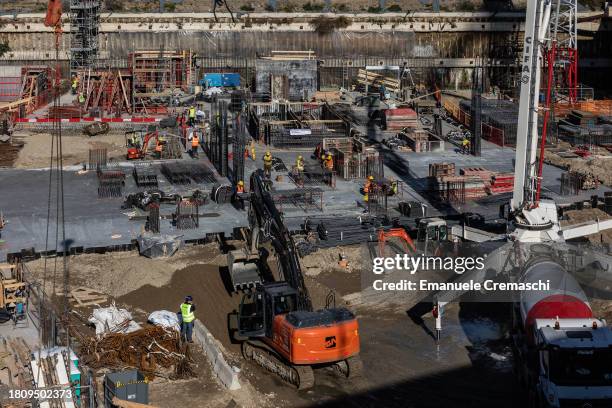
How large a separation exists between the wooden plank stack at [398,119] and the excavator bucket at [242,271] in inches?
849

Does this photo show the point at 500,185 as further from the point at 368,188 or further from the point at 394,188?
the point at 368,188

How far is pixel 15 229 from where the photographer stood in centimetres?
3003

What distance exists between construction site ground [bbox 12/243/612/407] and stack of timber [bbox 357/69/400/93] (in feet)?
86.6

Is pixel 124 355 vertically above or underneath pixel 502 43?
underneath

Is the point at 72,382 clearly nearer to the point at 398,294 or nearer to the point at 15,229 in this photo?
the point at 398,294

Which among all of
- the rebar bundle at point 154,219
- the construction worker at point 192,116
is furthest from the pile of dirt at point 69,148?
the rebar bundle at point 154,219

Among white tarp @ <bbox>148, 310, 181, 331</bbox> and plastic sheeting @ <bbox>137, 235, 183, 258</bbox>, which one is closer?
white tarp @ <bbox>148, 310, 181, 331</bbox>

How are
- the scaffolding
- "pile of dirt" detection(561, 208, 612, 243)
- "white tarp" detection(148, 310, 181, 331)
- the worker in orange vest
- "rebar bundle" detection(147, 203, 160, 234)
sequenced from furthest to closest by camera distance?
the scaffolding
the worker in orange vest
"pile of dirt" detection(561, 208, 612, 243)
"rebar bundle" detection(147, 203, 160, 234)
"white tarp" detection(148, 310, 181, 331)

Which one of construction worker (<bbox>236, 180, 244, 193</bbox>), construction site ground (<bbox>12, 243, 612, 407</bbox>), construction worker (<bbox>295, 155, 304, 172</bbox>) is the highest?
construction worker (<bbox>295, 155, 304, 172</bbox>)

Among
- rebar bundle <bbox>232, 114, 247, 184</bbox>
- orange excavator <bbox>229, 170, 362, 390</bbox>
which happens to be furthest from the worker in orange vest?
orange excavator <bbox>229, 170, 362, 390</bbox>

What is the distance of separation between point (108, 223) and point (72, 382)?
13.2 metres

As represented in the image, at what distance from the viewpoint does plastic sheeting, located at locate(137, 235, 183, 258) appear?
2709cm

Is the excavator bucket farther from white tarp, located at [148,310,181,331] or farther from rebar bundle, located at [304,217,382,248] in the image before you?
rebar bundle, located at [304,217,382,248]

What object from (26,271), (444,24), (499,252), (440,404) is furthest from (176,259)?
(444,24)
